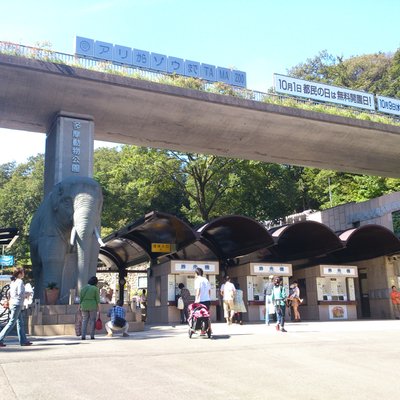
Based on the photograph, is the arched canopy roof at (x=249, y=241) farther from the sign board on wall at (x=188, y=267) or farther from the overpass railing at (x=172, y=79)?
the overpass railing at (x=172, y=79)

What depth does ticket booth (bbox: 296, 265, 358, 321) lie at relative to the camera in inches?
848

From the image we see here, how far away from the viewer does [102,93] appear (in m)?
20.5

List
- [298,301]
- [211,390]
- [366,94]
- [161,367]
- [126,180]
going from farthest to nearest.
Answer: [126,180], [366,94], [298,301], [161,367], [211,390]

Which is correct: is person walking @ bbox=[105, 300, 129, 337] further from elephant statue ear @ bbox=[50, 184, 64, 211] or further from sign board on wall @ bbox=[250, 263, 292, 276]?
sign board on wall @ bbox=[250, 263, 292, 276]

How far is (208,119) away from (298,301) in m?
8.82

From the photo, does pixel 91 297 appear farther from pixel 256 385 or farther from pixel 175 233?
pixel 175 233

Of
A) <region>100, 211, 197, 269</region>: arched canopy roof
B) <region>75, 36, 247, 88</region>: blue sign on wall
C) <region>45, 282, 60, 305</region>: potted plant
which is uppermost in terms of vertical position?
<region>75, 36, 247, 88</region>: blue sign on wall

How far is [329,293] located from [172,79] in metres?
11.2

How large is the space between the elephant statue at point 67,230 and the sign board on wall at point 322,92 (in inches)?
565

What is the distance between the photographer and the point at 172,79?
22062 millimetres

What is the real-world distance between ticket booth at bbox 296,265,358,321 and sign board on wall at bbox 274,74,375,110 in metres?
9.29

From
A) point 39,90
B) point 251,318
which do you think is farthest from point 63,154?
A: point 251,318

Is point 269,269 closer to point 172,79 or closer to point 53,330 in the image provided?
point 172,79

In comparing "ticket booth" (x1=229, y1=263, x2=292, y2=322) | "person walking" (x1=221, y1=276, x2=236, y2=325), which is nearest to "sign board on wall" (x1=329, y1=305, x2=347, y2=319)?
"ticket booth" (x1=229, y1=263, x2=292, y2=322)
